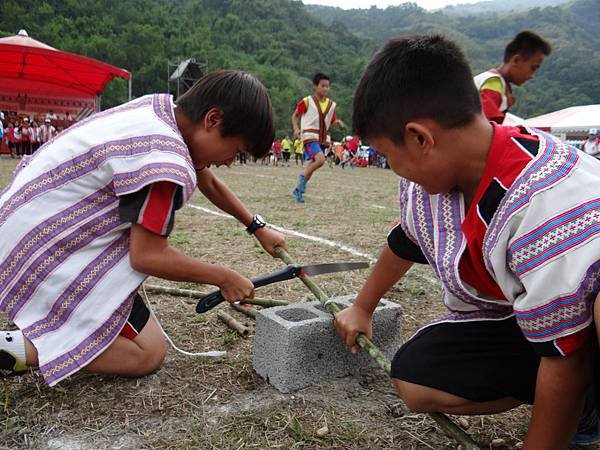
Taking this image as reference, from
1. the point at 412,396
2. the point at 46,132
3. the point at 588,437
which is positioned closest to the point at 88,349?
the point at 412,396

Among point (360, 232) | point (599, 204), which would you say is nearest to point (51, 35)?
point (360, 232)

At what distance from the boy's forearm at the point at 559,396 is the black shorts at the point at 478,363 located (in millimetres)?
256

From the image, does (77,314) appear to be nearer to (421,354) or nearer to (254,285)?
(254,285)

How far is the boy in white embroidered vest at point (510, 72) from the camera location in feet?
13.7

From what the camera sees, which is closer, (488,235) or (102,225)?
(488,235)

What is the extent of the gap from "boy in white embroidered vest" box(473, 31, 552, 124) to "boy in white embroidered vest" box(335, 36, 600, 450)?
9.96 feet

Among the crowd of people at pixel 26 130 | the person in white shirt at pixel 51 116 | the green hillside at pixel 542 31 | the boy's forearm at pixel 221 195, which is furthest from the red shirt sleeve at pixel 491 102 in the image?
the green hillside at pixel 542 31

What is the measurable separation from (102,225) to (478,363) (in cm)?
131

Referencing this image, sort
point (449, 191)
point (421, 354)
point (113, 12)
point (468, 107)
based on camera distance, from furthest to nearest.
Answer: point (113, 12), point (421, 354), point (449, 191), point (468, 107)

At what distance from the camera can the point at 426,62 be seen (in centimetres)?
123

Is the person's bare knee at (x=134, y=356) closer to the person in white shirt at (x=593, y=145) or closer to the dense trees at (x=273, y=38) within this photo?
the person in white shirt at (x=593, y=145)

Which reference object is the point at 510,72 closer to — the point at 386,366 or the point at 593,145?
the point at 386,366

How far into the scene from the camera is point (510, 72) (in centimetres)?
431

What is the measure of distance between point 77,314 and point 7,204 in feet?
1.51
